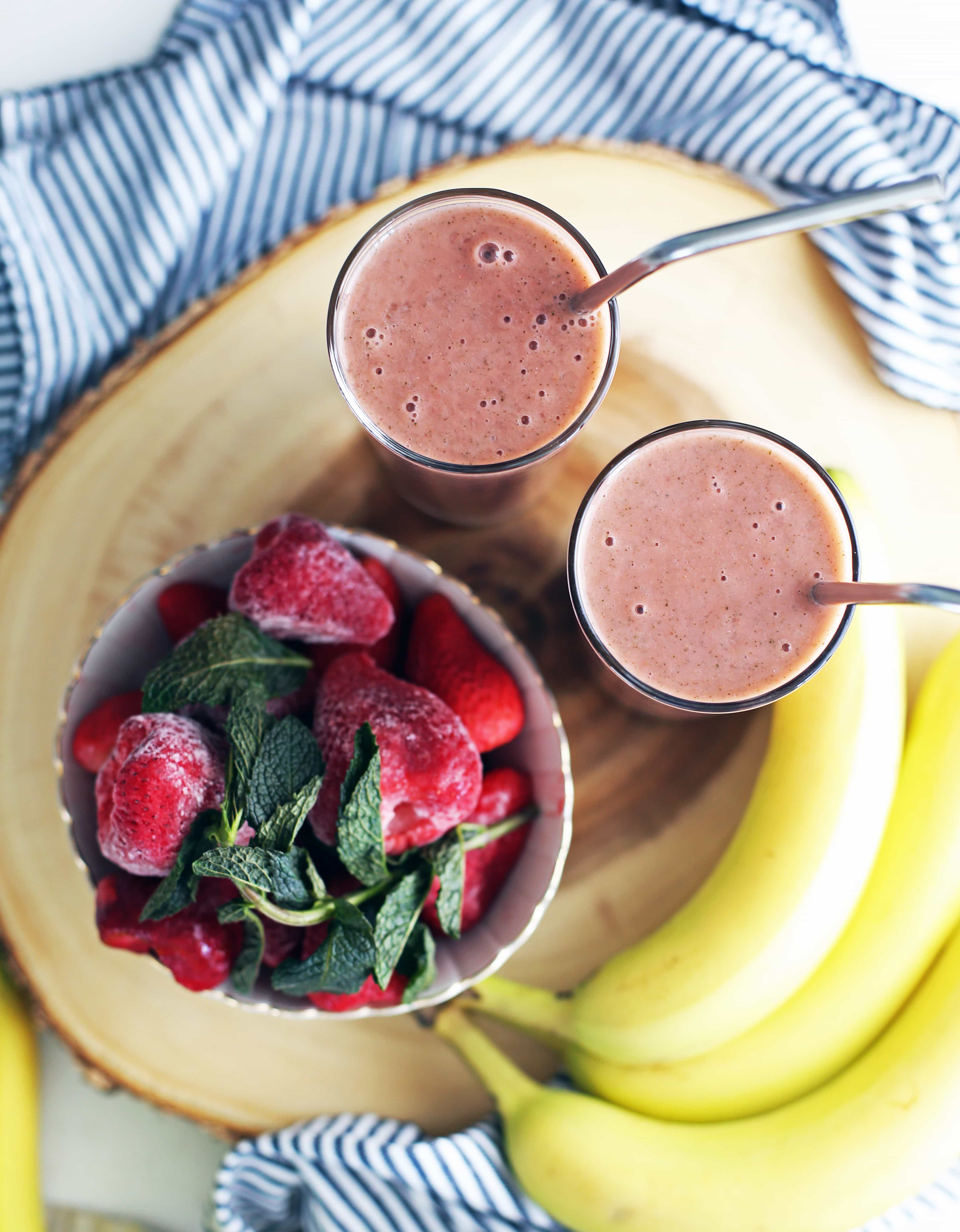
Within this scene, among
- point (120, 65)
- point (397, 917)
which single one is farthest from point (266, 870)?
point (120, 65)

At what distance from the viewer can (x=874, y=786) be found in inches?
42.3

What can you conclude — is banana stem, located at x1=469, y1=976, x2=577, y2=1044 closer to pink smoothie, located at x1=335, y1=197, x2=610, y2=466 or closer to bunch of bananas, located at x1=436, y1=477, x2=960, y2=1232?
bunch of bananas, located at x1=436, y1=477, x2=960, y2=1232

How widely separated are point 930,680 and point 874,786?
191mm

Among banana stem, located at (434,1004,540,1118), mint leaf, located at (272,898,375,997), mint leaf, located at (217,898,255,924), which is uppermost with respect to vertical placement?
mint leaf, located at (217,898,255,924)

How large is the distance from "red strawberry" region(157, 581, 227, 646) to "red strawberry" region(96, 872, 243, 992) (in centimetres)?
29

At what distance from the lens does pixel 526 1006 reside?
47.4 inches

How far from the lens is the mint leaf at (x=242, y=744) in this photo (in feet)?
2.98

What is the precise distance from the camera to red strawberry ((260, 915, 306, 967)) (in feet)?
3.37

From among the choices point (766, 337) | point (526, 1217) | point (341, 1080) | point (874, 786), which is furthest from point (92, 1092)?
point (766, 337)

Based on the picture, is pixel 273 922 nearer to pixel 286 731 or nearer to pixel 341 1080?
pixel 286 731

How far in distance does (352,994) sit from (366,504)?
2.09 ft

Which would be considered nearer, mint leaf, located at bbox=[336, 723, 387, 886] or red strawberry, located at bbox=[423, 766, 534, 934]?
mint leaf, located at bbox=[336, 723, 387, 886]

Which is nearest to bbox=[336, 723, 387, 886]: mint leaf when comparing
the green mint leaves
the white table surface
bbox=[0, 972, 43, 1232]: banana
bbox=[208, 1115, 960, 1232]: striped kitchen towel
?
the green mint leaves

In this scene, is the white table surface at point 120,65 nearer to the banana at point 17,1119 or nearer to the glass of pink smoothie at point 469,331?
the banana at point 17,1119
